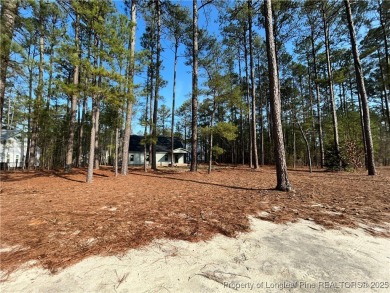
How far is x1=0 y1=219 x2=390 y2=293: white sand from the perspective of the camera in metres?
1.82

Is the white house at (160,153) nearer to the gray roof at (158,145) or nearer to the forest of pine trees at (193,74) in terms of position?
the gray roof at (158,145)

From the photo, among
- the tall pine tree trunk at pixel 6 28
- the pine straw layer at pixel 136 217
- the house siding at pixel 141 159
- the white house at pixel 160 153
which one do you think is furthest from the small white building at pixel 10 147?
the pine straw layer at pixel 136 217

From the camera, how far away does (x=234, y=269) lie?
82.0 inches

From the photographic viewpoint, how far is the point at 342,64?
20.0 meters

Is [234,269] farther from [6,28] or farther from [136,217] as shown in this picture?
[6,28]

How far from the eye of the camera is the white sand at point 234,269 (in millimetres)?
1823

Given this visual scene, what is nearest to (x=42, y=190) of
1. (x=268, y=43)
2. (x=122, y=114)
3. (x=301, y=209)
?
(x=122, y=114)

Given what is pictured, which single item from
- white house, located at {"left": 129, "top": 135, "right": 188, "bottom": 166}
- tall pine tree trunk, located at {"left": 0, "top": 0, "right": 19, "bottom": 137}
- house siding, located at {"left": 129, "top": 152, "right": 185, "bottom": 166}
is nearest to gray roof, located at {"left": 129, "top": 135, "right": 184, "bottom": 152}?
white house, located at {"left": 129, "top": 135, "right": 188, "bottom": 166}

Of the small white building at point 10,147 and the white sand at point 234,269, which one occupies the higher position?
the small white building at point 10,147

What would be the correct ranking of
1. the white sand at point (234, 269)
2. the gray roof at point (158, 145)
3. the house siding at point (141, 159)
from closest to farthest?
the white sand at point (234, 269), the house siding at point (141, 159), the gray roof at point (158, 145)

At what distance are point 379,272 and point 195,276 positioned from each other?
6.15ft

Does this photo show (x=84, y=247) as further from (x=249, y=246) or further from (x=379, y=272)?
(x=379, y=272)

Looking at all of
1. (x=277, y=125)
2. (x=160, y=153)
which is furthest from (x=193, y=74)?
(x=160, y=153)

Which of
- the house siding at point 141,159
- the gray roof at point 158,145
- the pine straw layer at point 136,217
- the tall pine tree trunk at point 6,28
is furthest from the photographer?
the gray roof at point 158,145
